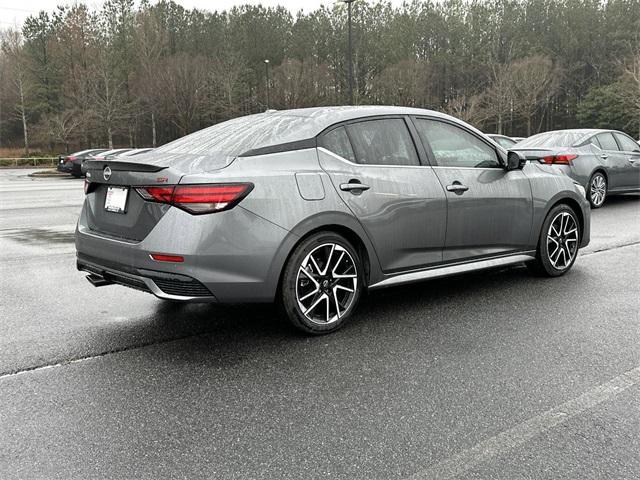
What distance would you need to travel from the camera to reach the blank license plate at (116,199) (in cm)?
393

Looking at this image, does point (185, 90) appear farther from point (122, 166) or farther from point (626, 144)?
point (122, 166)

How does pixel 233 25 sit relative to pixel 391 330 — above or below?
above

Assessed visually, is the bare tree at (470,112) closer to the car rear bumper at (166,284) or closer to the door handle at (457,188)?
the door handle at (457,188)

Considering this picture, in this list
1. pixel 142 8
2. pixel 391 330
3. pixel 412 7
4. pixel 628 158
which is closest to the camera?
pixel 391 330

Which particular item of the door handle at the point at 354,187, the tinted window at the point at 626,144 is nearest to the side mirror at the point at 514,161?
the door handle at the point at 354,187

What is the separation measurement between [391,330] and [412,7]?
8290cm

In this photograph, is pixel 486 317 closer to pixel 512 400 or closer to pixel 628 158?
pixel 512 400

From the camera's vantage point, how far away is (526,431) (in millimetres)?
2773

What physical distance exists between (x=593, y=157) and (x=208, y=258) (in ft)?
31.9

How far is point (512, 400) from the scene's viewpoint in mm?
3109

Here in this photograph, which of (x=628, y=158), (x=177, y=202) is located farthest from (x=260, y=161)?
(x=628, y=158)

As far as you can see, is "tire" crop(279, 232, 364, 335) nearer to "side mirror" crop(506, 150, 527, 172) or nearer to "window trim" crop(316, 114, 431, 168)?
"window trim" crop(316, 114, 431, 168)

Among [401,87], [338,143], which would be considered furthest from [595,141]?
[401,87]

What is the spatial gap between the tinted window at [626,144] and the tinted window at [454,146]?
818 centimetres
